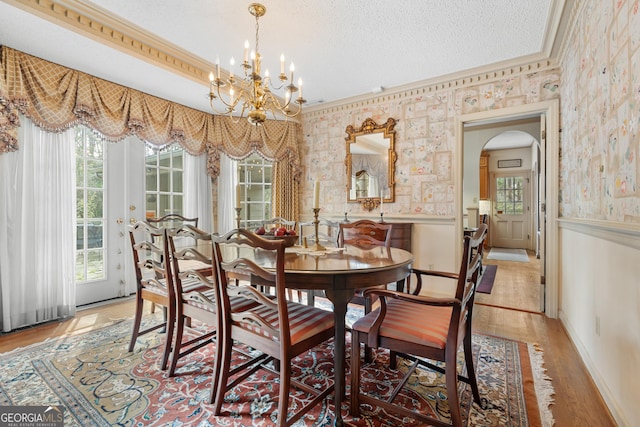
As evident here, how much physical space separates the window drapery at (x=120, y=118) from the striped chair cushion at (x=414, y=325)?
302 cm

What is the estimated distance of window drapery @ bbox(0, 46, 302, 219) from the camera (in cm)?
240

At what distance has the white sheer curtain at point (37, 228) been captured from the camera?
248cm

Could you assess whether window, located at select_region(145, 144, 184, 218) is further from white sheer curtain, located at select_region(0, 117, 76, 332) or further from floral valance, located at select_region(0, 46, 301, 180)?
white sheer curtain, located at select_region(0, 117, 76, 332)

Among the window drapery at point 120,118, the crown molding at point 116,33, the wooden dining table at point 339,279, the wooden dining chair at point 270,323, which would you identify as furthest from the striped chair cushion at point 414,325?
the window drapery at point 120,118

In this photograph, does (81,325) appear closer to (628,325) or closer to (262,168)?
(262,168)

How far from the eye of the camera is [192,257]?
1.60 metres

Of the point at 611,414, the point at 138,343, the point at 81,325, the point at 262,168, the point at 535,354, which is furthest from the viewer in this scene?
the point at 262,168

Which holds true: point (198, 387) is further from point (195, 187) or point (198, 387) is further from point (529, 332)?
point (195, 187)

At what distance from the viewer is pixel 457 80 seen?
3.33 m

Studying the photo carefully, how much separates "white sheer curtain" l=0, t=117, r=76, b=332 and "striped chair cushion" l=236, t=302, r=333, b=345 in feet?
7.66

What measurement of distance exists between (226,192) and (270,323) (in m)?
3.06

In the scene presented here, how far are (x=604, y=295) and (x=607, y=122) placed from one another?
3.07ft

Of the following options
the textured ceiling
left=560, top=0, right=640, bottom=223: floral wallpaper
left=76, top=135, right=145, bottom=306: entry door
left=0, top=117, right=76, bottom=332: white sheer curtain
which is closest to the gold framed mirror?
the textured ceiling

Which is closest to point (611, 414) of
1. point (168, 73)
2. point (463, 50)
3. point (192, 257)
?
point (192, 257)
